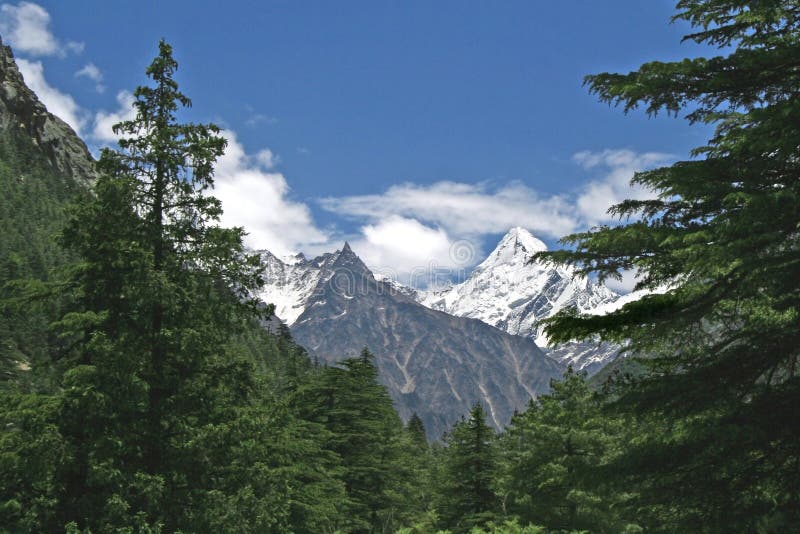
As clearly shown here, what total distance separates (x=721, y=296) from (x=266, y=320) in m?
8.50

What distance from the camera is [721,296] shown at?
7449 millimetres

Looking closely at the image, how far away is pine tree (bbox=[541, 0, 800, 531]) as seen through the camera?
672cm

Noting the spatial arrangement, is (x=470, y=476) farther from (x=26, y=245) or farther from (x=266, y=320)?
(x=26, y=245)

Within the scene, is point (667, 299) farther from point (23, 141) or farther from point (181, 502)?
point (23, 141)

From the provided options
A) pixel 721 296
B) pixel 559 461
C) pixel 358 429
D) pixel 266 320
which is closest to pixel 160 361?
pixel 266 320

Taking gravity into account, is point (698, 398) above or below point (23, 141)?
below

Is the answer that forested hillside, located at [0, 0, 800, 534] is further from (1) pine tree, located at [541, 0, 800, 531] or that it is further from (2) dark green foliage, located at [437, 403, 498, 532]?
(2) dark green foliage, located at [437, 403, 498, 532]

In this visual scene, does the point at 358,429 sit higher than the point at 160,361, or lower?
higher

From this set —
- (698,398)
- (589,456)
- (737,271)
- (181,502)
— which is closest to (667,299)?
(737,271)

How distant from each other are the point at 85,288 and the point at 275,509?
5.70 m

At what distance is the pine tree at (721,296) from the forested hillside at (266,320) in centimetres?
3

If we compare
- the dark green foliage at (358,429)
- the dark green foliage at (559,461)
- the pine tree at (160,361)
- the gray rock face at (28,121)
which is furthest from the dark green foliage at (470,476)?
the gray rock face at (28,121)

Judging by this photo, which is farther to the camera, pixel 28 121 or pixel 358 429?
pixel 28 121

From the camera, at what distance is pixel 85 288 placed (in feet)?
37.5
